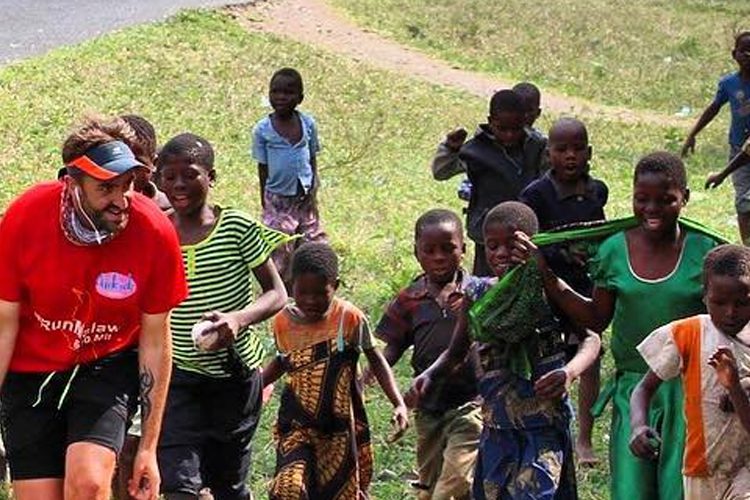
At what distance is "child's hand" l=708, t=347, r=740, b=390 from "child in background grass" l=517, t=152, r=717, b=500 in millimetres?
476

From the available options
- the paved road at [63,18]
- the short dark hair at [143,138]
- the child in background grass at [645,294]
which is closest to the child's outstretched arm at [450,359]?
the child in background grass at [645,294]

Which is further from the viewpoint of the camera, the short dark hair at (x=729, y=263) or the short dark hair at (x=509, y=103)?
the short dark hair at (x=509, y=103)

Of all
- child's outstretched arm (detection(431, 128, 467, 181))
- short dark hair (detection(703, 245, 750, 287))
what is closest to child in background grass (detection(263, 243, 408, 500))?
short dark hair (detection(703, 245, 750, 287))

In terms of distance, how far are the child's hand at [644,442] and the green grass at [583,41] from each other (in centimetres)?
A: 1522

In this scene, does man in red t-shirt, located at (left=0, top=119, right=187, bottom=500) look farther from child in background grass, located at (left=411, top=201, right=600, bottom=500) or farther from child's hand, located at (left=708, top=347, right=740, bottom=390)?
child's hand, located at (left=708, top=347, right=740, bottom=390)

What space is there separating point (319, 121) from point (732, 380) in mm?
Result: 11525

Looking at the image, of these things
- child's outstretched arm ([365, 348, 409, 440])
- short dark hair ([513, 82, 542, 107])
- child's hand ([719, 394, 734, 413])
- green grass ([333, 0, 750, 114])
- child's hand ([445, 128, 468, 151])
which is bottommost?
child's outstretched arm ([365, 348, 409, 440])

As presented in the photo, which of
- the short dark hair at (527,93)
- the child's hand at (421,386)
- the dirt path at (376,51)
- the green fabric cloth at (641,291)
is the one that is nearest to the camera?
the green fabric cloth at (641,291)

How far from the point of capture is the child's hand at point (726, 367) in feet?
13.9

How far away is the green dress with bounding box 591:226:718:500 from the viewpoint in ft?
15.6

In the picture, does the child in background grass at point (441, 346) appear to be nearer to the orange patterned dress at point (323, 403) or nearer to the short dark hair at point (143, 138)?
the orange patterned dress at point (323, 403)

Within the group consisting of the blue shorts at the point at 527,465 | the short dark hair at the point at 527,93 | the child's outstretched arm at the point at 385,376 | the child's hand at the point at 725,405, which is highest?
the short dark hair at the point at 527,93

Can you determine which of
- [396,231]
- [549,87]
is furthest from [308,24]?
[396,231]

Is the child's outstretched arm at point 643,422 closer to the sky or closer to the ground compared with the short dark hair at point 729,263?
closer to the ground
